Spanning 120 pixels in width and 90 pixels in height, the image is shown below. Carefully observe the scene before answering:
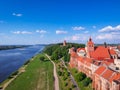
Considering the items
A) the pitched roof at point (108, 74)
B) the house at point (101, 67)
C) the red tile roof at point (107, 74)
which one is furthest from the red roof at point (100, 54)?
the red tile roof at point (107, 74)

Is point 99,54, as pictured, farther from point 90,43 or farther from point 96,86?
point 96,86

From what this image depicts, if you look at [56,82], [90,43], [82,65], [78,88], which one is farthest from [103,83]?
[90,43]

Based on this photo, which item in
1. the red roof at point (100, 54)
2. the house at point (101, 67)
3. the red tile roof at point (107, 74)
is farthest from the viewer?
the red roof at point (100, 54)

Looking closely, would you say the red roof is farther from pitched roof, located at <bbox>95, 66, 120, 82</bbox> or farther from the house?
pitched roof, located at <bbox>95, 66, 120, 82</bbox>

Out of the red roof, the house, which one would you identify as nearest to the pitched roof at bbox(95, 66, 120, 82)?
the house

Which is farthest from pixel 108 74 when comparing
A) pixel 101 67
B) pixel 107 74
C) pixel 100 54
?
pixel 100 54

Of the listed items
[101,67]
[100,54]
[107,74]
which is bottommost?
[107,74]

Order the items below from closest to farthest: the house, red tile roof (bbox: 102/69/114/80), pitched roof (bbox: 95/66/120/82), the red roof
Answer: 1. pitched roof (bbox: 95/66/120/82)
2. the house
3. red tile roof (bbox: 102/69/114/80)
4. the red roof

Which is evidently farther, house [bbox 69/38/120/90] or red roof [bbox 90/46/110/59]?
red roof [bbox 90/46/110/59]

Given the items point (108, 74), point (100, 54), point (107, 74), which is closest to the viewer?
point (108, 74)

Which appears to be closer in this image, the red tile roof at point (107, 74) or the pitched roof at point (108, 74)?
the pitched roof at point (108, 74)

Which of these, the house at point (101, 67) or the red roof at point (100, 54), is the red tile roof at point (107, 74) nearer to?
the house at point (101, 67)

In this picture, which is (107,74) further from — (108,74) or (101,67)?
(101,67)
